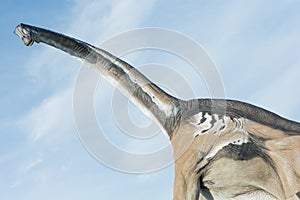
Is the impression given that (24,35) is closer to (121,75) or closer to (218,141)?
(121,75)

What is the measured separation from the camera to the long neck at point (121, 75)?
8.20m

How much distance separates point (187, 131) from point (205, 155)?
45 cm

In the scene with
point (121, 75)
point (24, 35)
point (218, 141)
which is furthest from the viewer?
point (121, 75)

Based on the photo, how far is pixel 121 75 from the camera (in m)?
8.45

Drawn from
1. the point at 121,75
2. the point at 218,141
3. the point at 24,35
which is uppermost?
the point at 24,35

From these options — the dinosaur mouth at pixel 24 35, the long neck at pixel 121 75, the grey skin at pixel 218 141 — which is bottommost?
the grey skin at pixel 218 141

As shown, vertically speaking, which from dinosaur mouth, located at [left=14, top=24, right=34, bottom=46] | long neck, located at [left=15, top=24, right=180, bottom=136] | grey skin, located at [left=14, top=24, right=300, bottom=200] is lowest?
grey skin, located at [left=14, top=24, right=300, bottom=200]

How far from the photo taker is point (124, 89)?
332 inches

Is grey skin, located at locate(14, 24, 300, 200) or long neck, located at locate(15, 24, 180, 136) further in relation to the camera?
long neck, located at locate(15, 24, 180, 136)

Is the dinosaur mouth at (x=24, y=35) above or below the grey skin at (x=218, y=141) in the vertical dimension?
above

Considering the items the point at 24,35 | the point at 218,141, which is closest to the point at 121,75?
the point at 24,35

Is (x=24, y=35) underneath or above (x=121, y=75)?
above

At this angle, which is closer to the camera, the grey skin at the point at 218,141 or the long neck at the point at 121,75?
the grey skin at the point at 218,141

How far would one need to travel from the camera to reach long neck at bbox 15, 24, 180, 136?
820cm
